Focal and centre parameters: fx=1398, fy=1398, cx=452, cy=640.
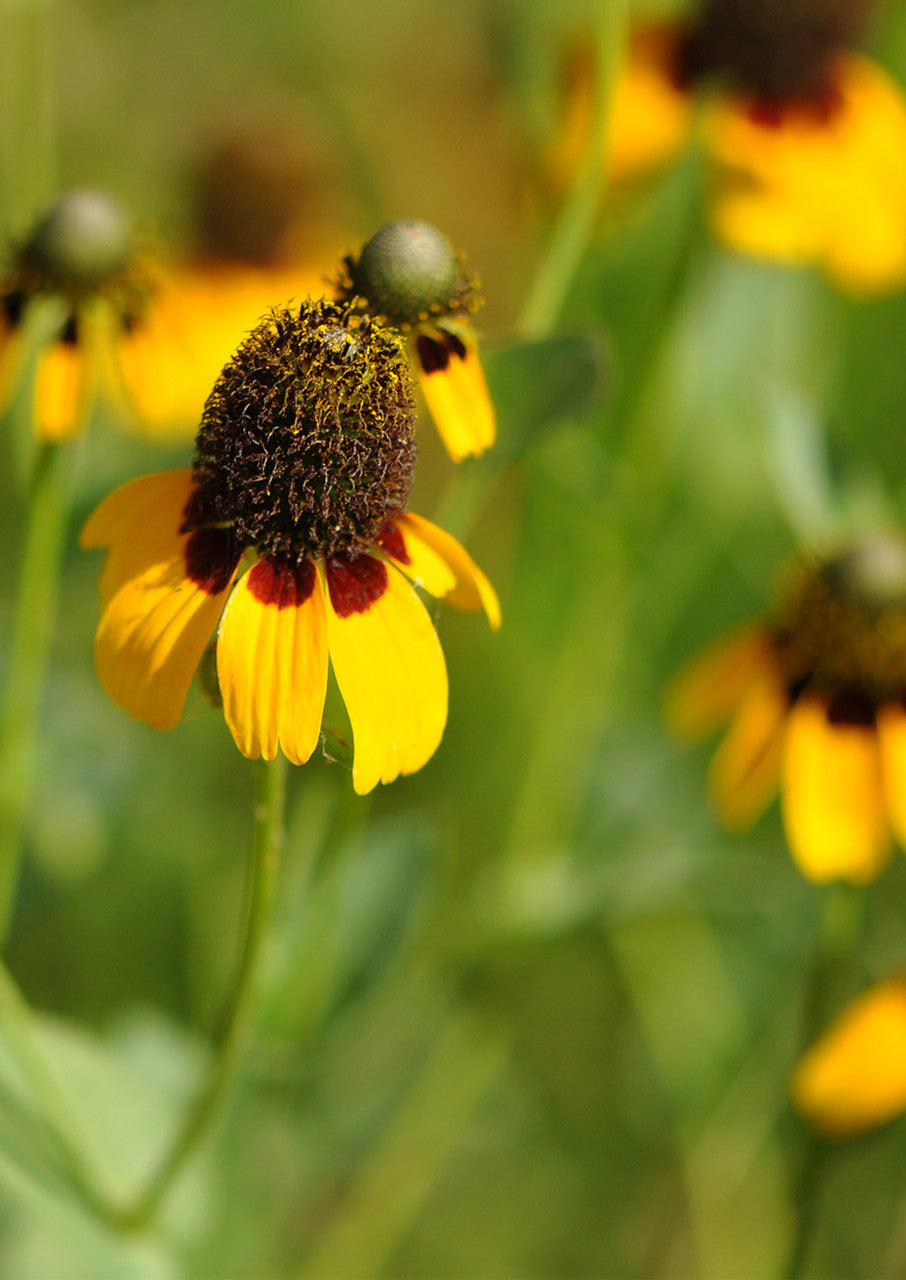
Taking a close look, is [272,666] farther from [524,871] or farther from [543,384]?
[524,871]

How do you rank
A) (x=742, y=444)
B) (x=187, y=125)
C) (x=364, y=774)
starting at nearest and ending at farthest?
(x=364, y=774), (x=742, y=444), (x=187, y=125)

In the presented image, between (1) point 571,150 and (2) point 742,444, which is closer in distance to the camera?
(1) point 571,150

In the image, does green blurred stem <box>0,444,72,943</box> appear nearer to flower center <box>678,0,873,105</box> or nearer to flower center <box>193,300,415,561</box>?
flower center <box>193,300,415,561</box>

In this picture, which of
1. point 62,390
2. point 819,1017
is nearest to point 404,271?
point 62,390

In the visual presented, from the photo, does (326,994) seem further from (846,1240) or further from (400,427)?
(846,1240)

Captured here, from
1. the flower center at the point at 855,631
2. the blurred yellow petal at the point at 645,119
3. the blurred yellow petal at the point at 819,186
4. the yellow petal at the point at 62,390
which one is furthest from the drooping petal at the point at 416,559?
the blurred yellow petal at the point at 645,119

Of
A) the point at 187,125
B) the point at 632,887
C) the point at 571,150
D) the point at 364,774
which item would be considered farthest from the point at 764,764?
the point at 187,125

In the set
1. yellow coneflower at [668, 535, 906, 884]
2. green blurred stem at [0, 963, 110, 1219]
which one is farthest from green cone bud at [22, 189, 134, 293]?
yellow coneflower at [668, 535, 906, 884]
